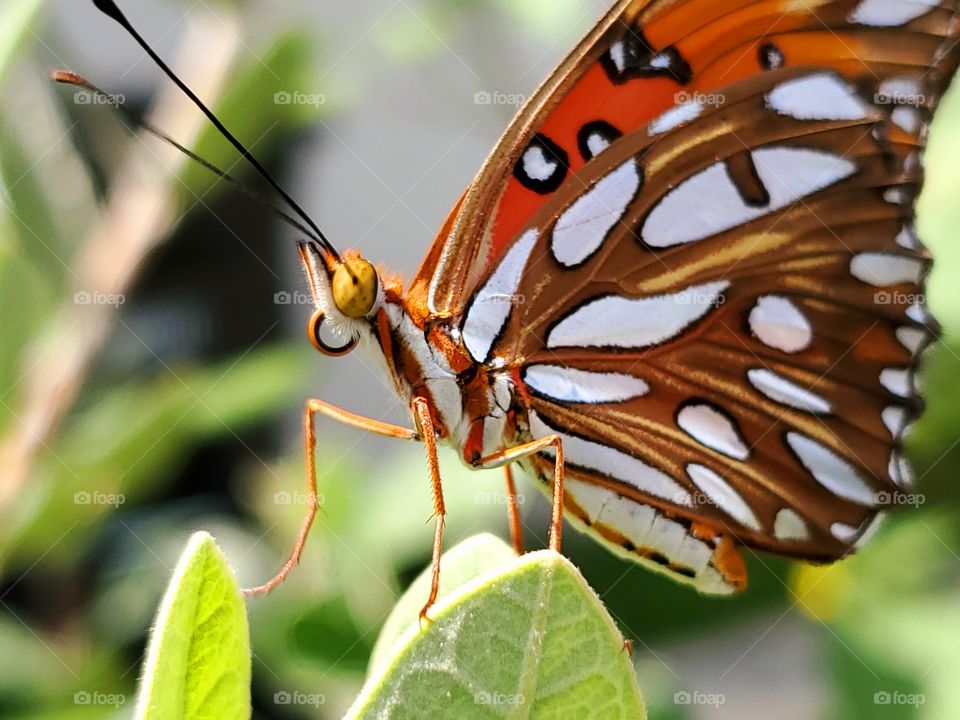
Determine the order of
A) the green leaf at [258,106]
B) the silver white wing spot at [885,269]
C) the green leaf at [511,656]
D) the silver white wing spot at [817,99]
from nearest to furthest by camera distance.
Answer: the green leaf at [511,656]
the silver white wing spot at [817,99]
the silver white wing spot at [885,269]
the green leaf at [258,106]

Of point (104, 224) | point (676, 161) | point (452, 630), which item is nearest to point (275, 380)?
point (104, 224)

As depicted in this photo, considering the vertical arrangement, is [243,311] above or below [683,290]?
above

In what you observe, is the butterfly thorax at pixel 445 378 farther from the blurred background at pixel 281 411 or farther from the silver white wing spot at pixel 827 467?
the silver white wing spot at pixel 827 467

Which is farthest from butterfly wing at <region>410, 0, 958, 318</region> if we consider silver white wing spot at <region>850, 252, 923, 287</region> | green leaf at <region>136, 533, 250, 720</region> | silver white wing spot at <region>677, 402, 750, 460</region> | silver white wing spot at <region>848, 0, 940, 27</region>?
green leaf at <region>136, 533, 250, 720</region>

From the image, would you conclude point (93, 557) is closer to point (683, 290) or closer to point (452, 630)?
point (683, 290)

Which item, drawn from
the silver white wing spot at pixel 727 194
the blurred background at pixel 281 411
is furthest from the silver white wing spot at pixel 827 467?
the silver white wing spot at pixel 727 194

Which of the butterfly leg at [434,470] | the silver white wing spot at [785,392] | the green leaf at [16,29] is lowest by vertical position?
the butterfly leg at [434,470]

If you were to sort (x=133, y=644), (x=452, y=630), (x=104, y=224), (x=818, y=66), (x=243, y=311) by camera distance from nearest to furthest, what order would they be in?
(x=452, y=630) < (x=818, y=66) < (x=133, y=644) < (x=104, y=224) < (x=243, y=311)

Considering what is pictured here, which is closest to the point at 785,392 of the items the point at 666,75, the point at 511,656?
the point at 666,75
